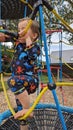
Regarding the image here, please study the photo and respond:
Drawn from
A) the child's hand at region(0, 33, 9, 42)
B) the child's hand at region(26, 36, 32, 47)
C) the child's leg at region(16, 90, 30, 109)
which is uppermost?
the child's hand at region(0, 33, 9, 42)

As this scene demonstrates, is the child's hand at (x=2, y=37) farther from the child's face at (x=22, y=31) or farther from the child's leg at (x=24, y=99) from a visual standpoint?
the child's leg at (x=24, y=99)

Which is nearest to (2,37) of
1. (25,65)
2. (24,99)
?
(25,65)

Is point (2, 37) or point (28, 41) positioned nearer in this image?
point (28, 41)

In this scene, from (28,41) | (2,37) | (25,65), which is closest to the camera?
(28,41)

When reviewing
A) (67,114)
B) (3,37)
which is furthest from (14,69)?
(67,114)

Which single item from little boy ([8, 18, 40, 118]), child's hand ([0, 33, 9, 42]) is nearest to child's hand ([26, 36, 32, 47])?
little boy ([8, 18, 40, 118])

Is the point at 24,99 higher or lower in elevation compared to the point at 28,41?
lower

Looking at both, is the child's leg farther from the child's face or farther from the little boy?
the child's face

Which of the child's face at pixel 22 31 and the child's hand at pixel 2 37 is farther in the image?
the child's hand at pixel 2 37

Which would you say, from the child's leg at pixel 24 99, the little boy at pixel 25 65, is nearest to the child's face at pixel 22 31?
the little boy at pixel 25 65

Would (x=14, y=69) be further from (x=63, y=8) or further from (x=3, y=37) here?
(x=63, y=8)

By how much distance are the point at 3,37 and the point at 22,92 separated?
368 millimetres

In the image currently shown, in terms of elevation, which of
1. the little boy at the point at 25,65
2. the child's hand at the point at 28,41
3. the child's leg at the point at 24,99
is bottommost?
the child's leg at the point at 24,99

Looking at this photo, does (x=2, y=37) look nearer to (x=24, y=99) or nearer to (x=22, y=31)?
(x=22, y=31)
